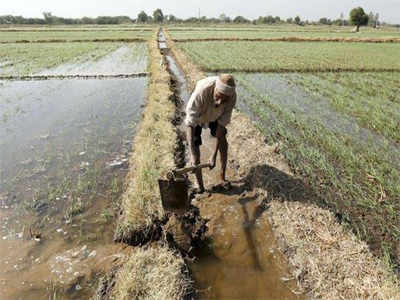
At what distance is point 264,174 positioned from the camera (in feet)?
11.9

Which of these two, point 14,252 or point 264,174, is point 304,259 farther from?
point 14,252

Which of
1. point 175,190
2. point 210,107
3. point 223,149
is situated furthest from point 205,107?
point 175,190

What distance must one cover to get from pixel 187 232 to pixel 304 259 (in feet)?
3.78

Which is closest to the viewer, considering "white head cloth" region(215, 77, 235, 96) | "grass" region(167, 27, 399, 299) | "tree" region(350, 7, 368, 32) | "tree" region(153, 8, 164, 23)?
"grass" region(167, 27, 399, 299)

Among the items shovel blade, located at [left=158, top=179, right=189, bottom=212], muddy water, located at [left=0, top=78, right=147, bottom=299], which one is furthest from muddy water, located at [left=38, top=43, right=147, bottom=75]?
shovel blade, located at [left=158, top=179, right=189, bottom=212]

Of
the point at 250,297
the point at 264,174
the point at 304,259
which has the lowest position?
the point at 250,297

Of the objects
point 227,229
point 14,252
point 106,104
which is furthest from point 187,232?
point 106,104

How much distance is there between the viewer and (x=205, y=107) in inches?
117

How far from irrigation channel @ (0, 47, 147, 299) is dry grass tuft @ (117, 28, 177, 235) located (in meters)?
0.26

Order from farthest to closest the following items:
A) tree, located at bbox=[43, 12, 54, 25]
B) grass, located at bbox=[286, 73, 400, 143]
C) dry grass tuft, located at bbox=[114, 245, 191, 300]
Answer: tree, located at bbox=[43, 12, 54, 25] → grass, located at bbox=[286, 73, 400, 143] → dry grass tuft, located at bbox=[114, 245, 191, 300]

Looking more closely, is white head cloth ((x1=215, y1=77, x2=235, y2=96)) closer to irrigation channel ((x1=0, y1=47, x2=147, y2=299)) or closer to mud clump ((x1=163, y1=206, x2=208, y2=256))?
mud clump ((x1=163, y1=206, x2=208, y2=256))

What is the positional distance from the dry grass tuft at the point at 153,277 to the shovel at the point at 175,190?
40 cm

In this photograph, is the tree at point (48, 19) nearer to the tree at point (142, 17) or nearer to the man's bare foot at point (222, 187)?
the tree at point (142, 17)

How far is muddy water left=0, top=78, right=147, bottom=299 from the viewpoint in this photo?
2.40 m
